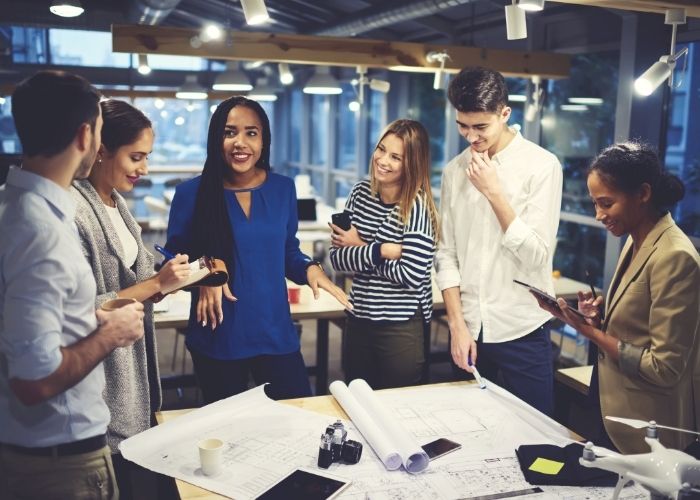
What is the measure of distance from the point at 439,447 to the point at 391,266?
0.85m

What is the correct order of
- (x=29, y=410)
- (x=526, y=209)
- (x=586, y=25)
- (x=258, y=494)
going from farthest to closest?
(x=586, y=25), (x=526, y=209), (x=258, y=494), (x=29, y=410)

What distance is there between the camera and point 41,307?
142 cm

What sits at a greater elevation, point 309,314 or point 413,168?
point 413,168

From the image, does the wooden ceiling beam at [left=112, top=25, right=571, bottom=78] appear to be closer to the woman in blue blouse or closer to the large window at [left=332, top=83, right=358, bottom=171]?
the woman in blue blouse

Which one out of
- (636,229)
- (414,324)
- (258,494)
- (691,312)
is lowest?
(258,494)

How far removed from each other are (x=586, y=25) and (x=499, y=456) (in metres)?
4.27

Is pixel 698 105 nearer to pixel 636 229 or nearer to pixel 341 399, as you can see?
pixel 636 229

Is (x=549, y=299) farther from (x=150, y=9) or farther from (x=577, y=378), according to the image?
(x=150, y=9)

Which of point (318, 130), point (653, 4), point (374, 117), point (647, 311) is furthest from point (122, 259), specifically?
point (318, 130)

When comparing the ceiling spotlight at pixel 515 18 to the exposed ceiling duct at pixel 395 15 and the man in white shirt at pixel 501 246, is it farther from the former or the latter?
the exposed ceiling duct at pixel 395 15

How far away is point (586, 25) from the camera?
5.33 metres

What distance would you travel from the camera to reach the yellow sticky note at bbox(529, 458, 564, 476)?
1883mm

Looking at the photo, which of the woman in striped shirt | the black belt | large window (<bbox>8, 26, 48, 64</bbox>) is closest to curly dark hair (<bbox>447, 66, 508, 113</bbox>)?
the woman in striped shirt

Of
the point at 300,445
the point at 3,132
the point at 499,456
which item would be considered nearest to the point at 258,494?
the point at 300,445
